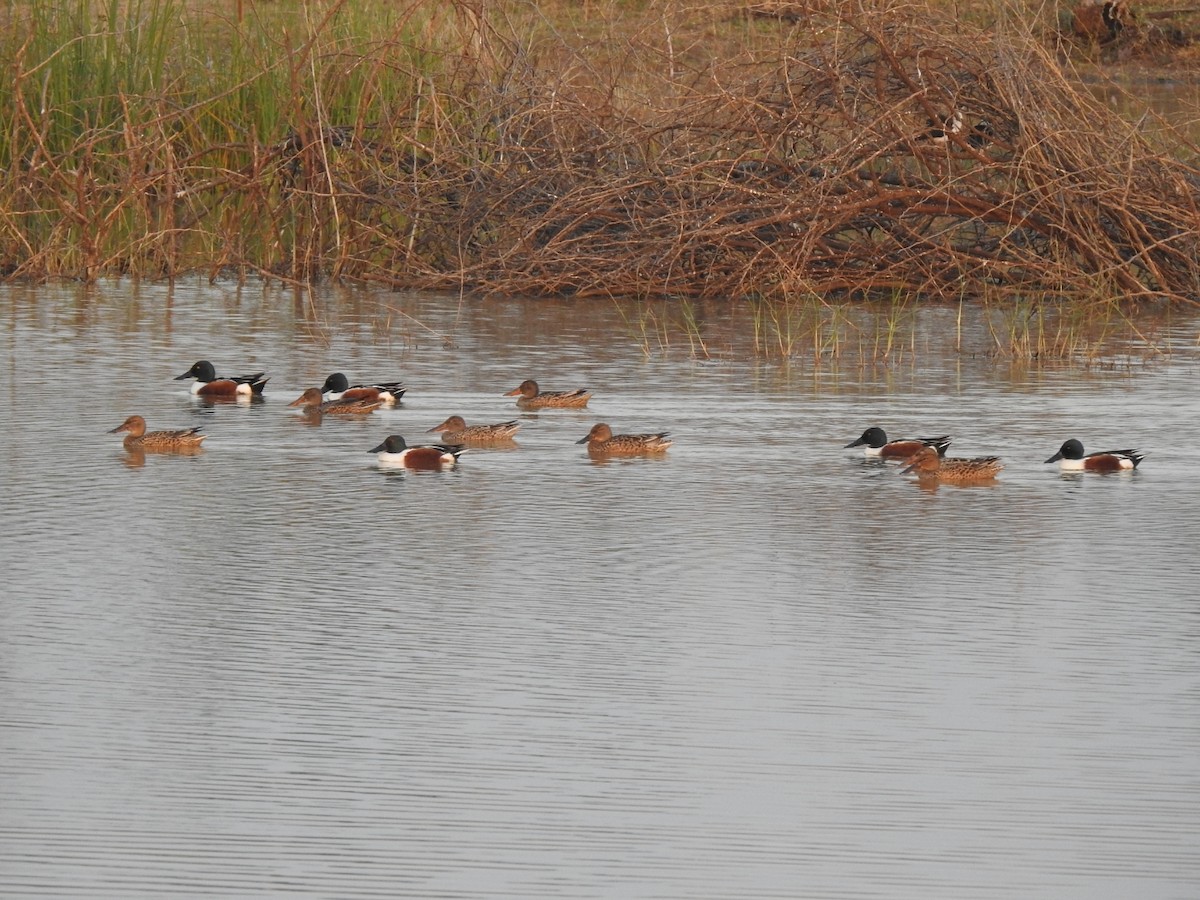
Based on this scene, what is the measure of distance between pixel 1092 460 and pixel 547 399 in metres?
3.38

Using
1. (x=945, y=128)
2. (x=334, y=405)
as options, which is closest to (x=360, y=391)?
(x=334, y=405)

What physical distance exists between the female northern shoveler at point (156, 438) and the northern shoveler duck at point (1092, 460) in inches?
179

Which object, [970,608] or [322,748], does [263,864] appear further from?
[970,608]

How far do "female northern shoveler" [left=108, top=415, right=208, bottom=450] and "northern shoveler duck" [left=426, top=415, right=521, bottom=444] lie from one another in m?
1.32

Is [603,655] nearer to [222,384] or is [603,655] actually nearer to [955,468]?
[955,468]

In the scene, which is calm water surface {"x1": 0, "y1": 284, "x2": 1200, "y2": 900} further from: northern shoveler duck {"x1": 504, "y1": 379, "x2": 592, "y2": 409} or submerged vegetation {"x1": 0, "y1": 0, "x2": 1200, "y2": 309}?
submerged vegetation {"x1": 0, "y1": 0, "x2": 1200, "y2": 309}

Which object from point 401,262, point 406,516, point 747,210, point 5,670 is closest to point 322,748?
point 5,670

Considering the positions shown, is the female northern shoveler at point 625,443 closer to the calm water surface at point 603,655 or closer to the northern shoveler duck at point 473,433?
the calm water surface at point 603,655

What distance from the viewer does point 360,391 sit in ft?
43.9

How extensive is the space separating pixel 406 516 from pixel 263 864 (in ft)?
15.6

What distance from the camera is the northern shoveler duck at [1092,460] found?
1143 centimetres

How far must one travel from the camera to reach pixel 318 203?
20.2 m

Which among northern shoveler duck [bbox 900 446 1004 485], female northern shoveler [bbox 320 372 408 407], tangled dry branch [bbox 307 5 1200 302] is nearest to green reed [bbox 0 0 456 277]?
tangled dry branch [bbox 307 5 1200 302]

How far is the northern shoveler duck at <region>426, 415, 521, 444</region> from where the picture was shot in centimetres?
1233
